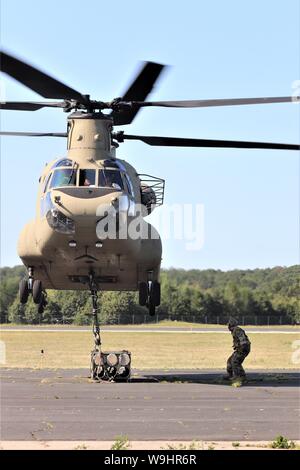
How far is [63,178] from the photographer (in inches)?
814

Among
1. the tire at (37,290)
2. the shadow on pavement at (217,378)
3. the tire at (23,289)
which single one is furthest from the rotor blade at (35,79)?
the shadow on pavement at (217,378)

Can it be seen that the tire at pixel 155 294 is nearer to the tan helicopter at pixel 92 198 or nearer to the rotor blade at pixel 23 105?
the tan helicopter at pixel 92 198

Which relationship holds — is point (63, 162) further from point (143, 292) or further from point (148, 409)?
point (148, 409)

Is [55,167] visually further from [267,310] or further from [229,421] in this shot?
[267,310]

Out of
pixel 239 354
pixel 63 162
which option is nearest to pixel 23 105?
pixel 63 162

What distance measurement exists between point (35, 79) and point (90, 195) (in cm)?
313

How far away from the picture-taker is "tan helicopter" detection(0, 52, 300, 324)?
19734 mm

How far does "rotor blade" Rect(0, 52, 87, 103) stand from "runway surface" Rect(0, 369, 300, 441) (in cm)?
744

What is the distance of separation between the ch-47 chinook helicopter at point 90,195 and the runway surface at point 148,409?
2.94 metres

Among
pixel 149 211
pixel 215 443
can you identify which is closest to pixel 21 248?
pixel 149 211

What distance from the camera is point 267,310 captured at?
247ft

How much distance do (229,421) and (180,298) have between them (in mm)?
66790

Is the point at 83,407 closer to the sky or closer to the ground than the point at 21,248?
closer to the ground

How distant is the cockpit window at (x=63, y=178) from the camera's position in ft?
67.4
